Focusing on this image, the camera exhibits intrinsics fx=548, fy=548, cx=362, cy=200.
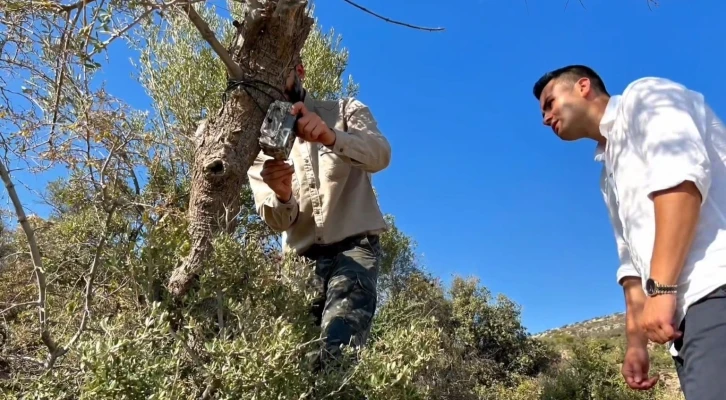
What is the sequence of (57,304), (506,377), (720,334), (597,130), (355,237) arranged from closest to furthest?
(720,334), (597,130), (355,237), (57,304), (506,377)

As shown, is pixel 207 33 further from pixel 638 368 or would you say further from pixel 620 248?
pixel 638 368

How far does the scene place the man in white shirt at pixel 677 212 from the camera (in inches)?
60.7

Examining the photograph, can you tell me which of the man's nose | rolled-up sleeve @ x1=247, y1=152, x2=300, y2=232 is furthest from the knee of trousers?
the man's nose

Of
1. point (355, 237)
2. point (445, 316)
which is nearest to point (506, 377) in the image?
point (445, 316)

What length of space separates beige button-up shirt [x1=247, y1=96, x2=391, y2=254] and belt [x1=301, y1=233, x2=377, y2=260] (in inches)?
1.3

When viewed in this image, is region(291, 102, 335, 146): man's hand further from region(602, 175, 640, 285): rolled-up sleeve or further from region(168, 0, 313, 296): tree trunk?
region(602, 175, 640, 285): rolled-up sleeve

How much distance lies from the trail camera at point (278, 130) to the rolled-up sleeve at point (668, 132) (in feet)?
4.11

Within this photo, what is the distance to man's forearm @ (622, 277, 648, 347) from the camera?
2236 mm

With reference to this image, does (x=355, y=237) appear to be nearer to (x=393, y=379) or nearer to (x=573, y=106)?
(x=393, y=379)

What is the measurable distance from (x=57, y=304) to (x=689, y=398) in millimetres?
3080

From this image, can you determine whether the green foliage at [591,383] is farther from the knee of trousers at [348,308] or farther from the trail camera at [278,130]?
the trail camera at [278,130]

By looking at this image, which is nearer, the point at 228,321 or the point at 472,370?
the point at 228,321

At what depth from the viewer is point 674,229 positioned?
155 cm

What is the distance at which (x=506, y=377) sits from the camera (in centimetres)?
1411
